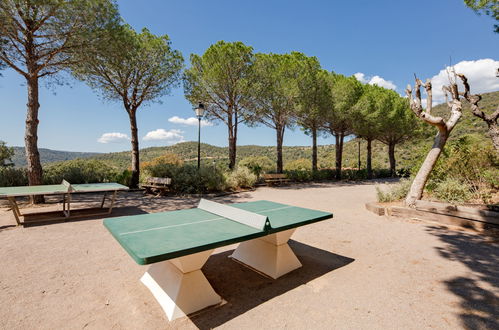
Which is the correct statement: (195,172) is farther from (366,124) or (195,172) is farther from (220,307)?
(366,124)

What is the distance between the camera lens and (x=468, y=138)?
8.88 metres

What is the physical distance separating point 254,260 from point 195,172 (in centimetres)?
847

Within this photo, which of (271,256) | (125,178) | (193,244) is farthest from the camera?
(125,178)

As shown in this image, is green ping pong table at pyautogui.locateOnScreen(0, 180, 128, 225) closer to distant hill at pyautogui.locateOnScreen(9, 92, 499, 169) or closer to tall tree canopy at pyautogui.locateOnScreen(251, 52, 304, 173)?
distant hill at pyautogui.locateOnScreen(9, 92, 499, 169)

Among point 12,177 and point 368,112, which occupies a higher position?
point 368,112

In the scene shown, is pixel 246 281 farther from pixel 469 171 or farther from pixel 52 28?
pixel 52 28

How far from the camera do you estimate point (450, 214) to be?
5395 millimetres

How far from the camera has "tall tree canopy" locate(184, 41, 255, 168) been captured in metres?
13.2

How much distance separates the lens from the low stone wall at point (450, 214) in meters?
4.89

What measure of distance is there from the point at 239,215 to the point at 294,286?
1092 millimetres

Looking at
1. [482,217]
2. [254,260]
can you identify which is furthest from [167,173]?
[482,217]

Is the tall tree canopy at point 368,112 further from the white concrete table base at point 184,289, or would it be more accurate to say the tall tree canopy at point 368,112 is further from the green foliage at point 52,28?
the white concrete table base at point 184,289

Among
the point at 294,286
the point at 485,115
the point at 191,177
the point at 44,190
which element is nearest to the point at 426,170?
the point at 485,115

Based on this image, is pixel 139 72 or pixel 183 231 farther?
A: pixel 139 72
